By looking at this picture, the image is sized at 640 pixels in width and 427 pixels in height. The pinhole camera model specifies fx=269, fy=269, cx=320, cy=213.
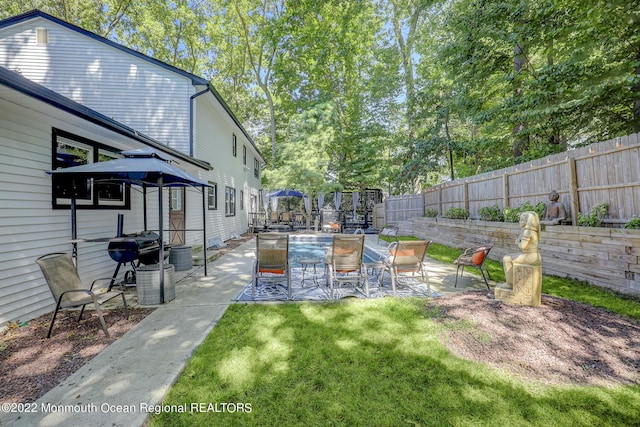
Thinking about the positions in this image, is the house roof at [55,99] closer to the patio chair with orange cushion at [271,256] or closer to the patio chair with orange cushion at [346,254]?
the patio chair with orange cushion at [271,256]

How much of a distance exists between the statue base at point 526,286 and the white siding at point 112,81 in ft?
33.9

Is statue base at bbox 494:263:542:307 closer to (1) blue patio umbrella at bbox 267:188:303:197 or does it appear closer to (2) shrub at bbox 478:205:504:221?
(2) shrub at bbox 478:205:504:221

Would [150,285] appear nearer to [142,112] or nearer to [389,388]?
[389,388]

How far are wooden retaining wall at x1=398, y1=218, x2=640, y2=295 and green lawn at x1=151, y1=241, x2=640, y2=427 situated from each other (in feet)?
10.7

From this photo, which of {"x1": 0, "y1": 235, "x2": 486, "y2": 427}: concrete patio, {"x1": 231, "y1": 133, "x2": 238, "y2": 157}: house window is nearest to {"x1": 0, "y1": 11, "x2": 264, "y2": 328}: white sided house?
{"x1": 231, "y1": 133, "x2": 238, "y2": 157}: house window

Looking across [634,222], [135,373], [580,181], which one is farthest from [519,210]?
[135,373]

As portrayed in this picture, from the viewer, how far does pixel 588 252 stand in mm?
5348

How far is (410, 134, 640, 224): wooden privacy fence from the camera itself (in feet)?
16.4

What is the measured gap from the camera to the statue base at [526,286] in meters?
3.92

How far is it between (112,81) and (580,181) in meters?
14.6

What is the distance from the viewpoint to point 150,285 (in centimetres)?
480

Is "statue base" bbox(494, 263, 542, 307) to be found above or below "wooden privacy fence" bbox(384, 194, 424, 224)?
below

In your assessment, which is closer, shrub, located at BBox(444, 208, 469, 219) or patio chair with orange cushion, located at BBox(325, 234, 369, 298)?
patio chair with orange cushion, located at BBox(325, 234, 369, 298)

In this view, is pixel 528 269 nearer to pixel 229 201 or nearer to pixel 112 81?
pixel 229 201
